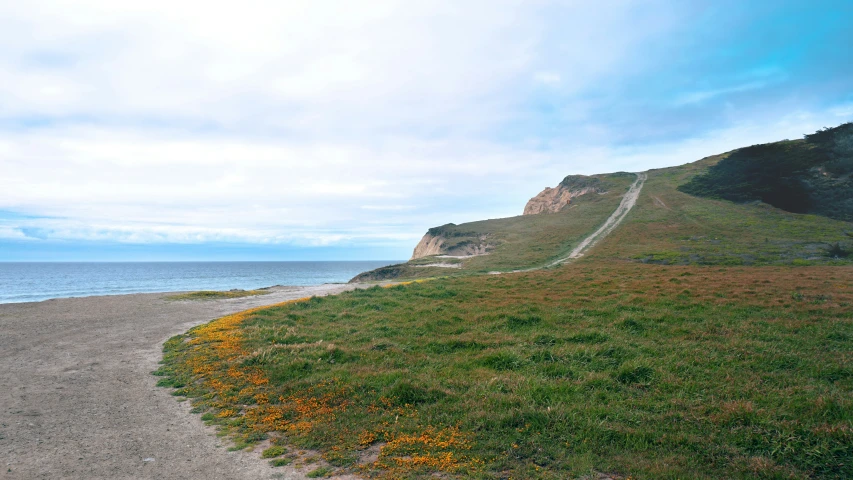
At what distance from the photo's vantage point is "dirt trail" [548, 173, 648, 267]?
57438mm

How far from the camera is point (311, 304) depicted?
2606 cm

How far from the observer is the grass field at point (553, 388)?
665 cm

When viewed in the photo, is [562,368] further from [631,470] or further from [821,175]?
[821,175]

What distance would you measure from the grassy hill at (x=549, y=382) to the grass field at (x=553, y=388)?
0.15ft

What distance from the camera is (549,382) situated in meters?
9.84

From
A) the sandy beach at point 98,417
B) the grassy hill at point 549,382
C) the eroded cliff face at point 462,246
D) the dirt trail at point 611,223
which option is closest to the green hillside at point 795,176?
the dirt trail at point 611,223

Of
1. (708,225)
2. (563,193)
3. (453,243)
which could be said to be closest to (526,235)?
(453,243)

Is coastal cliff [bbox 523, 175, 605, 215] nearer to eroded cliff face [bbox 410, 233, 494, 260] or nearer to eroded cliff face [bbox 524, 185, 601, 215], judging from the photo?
eroded cliff face [bbox 524, 185, 601, 215]

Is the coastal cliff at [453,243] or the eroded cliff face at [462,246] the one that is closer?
Result: the eroded cliff face at [462,246]

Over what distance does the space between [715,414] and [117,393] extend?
14168mm

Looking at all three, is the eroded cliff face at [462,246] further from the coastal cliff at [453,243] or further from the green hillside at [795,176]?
the green hillside at [795,176]

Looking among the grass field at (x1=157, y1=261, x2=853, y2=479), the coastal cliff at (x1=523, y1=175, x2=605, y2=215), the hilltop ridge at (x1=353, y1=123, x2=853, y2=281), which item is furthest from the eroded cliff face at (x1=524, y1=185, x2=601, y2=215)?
the grass field at (x1=157, y1=261, x2=853, y2=479)

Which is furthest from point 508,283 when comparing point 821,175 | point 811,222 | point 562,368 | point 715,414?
point 821,175

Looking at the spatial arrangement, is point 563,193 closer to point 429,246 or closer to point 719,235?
point 429,246
